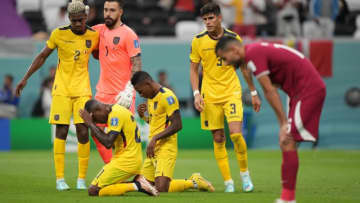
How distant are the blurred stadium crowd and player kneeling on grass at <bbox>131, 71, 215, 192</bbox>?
1087 centimetres

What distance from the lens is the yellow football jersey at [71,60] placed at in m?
10.2

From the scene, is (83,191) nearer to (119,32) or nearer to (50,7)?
(119,32)

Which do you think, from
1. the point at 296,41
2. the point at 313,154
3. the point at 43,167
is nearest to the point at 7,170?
the point at 43,167

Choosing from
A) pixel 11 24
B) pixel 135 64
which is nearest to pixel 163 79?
pixel 11 24

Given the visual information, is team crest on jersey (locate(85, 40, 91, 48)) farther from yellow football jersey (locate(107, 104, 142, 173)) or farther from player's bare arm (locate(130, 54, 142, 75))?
yellow football jersey (locate(107, 104, 142, 173))

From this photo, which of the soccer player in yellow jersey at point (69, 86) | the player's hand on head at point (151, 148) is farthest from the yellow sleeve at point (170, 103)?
the soccer player in yellow jersey at point (69, 86)

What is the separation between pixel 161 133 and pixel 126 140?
0.61 m

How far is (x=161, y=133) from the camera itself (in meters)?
9.48

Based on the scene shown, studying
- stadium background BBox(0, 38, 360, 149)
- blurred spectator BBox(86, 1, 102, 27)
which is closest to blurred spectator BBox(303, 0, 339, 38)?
stadium background BBox(0, 38, 360, 149)

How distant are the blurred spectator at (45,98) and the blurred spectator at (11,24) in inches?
82.6

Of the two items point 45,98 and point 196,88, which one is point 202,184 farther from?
point 45,98

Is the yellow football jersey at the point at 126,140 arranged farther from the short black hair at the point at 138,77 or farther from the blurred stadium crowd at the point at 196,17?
the blurred stadium crowd at the point at 196,17

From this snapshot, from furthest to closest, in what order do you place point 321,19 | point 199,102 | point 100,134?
point 321,19 < point 199,102 < point 100,134

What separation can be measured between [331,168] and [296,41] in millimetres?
6954
